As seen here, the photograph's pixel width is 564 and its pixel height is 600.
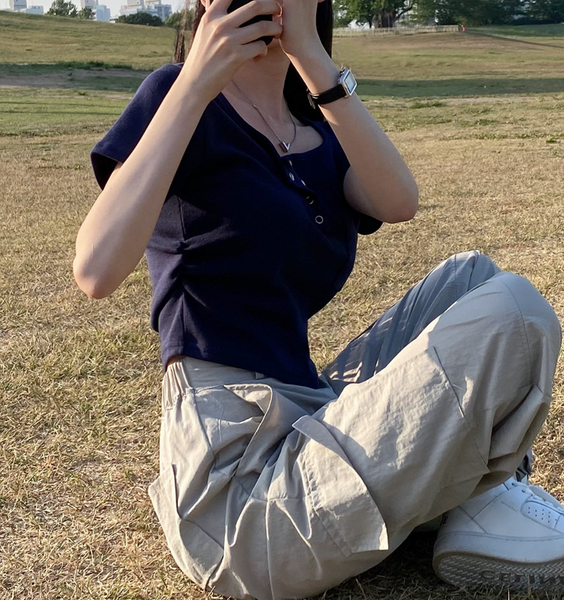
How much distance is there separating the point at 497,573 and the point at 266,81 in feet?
3.84

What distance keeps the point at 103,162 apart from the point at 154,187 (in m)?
0.18

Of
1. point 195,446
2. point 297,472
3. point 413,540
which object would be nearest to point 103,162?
point 195,446

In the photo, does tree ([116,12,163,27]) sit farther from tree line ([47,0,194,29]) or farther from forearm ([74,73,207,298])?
forearm ([74,73,207,298])

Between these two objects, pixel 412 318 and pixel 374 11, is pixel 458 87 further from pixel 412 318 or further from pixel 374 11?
pixel 374 11

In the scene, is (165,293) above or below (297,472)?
above

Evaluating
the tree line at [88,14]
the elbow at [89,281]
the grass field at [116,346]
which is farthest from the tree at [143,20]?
the elbow at [89,281]

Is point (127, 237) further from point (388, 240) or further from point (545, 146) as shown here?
point (545, 146)

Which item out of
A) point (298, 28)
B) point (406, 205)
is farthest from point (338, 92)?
point (406, 205)

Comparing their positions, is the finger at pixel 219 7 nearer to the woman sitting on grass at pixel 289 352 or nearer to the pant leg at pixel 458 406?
the woman sitting on grass at pixel 289 352

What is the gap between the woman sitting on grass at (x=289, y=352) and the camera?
56.8 inches

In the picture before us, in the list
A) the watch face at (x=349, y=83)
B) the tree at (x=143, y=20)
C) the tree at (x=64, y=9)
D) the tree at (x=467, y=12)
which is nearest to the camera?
the watch face at (x=349, y=83)

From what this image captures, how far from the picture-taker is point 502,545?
1622mm

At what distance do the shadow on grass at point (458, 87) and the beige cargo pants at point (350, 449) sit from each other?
21.3 meters

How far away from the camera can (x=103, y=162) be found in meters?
1.61
